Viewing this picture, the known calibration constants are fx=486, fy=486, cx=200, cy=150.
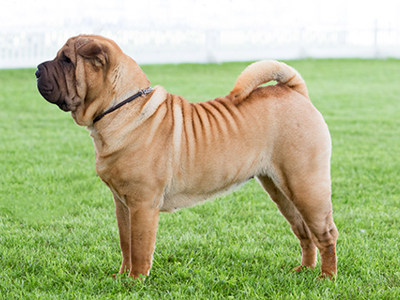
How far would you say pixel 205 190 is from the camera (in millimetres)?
3402

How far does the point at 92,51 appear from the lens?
308cm

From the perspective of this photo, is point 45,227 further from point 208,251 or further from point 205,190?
point 205,190

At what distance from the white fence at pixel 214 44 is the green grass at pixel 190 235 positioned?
25.5ft

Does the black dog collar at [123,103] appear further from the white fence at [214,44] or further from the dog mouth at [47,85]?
the white fence at [214,44]

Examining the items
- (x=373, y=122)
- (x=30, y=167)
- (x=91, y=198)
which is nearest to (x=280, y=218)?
(x=91, y=198)

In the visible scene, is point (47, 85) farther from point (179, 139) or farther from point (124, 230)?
point (124, 230)

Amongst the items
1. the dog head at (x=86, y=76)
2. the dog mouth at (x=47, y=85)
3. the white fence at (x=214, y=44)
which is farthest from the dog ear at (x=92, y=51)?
the white fence at (x=214, y=44)

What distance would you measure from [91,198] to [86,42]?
258 centimetres

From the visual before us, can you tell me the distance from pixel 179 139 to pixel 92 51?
80 cm

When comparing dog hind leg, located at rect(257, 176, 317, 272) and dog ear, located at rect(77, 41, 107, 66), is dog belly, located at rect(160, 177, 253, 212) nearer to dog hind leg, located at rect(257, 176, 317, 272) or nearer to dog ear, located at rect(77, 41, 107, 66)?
dog hind leg, located at rect(257, 176, 317, 272)

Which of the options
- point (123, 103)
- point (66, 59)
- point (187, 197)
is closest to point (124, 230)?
point (187, 197)

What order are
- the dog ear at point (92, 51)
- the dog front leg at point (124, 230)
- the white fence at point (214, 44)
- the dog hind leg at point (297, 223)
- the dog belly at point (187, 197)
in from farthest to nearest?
the white fence at point (214, 44), the dog hind leg at point (297, 223), the dog front leg at point (124, 230), the dog belly at point (187, 197), the dog ear at point (92, 51)

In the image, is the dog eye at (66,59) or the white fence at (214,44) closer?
the dog eye at (66,59)

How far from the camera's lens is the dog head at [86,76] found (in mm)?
3109
